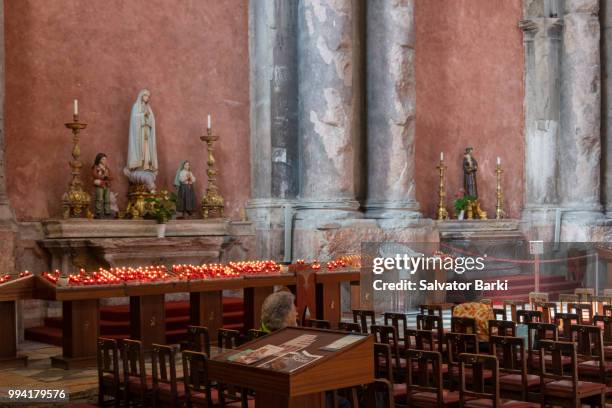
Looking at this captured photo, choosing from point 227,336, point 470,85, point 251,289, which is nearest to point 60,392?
point 227,336

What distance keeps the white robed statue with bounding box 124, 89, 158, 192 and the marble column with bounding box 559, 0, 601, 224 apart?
34.5 ft

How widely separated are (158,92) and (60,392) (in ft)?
24.9

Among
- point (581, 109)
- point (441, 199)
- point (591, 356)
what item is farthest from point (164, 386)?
point (581, 109)

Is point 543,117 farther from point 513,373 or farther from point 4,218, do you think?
point 513,373

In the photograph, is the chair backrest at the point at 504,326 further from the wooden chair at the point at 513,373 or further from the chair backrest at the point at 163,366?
the chair backrest at the point at 163,366

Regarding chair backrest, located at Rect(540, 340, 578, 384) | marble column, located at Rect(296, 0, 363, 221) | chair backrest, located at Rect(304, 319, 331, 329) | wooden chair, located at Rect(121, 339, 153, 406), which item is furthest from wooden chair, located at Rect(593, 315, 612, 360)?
marble column, located at Rect(296, 0, 363, 221)

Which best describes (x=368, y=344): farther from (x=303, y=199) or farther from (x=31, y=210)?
(x=303, y=199)

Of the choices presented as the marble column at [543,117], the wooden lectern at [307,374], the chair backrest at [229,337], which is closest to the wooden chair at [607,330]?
the chair backrest at [229,337]

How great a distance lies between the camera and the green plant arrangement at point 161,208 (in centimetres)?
1318

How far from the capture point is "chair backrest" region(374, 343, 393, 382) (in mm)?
6547

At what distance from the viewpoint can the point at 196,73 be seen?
49.4 feet

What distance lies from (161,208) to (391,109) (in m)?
4.89

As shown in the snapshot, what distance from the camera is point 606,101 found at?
66.7ft

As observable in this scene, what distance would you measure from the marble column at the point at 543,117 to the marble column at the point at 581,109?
0.72 ft
